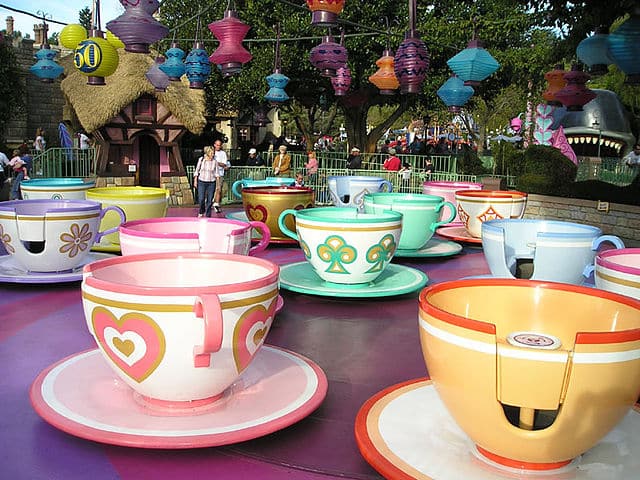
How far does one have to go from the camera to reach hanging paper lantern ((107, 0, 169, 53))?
5.07 meters

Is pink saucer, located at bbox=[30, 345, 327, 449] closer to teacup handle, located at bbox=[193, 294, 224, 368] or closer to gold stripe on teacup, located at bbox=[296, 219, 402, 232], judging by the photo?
A: teacup handle, located at bbox=[193, 294, 224, 368]

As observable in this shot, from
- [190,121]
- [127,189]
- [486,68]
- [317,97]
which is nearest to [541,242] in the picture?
[127,189]

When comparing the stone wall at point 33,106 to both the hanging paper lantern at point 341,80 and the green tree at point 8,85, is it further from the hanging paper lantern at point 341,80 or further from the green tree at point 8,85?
the hanging paper lantern at point 341,80

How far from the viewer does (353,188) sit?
16.1 feet

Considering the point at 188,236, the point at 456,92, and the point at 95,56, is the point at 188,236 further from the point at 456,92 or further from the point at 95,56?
the point at 456,92

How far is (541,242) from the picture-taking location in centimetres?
221

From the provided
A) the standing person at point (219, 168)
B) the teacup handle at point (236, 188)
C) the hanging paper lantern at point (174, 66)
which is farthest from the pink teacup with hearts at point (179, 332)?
the standing person at point (219, 168)

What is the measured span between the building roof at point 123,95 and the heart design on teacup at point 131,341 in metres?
12.8

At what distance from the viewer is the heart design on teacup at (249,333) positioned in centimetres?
137

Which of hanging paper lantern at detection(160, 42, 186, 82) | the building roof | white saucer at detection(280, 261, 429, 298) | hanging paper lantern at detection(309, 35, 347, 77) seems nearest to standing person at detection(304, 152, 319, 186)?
the building roof

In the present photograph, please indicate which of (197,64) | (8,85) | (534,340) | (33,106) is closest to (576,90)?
(197,64)

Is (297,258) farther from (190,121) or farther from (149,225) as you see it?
(190,121)

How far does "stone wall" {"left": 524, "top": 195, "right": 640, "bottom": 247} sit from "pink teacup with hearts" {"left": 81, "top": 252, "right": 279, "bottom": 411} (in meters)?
6.66

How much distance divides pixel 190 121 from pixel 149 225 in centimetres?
1230
